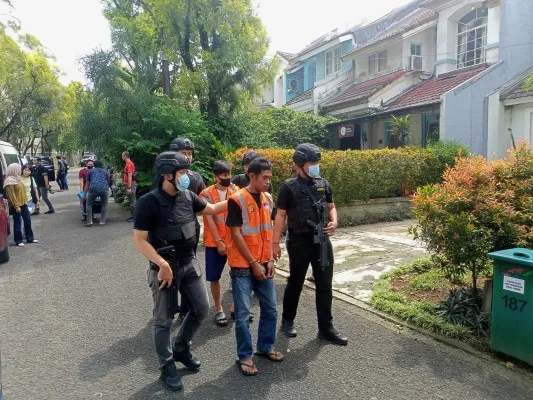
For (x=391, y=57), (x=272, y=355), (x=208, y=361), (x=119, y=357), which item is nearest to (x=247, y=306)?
(x=272, y=355)

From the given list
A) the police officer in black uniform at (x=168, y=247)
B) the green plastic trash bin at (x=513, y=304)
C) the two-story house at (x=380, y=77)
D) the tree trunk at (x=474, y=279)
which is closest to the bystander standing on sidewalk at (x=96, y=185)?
the police officer in black uniform at (x=168, y=247)

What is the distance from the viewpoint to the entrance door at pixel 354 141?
1889 cm

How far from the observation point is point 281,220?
3861mm

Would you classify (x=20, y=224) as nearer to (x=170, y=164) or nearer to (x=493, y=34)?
(x=170, y=164)

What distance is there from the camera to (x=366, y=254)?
7035 mm

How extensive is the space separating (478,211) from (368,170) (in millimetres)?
5587

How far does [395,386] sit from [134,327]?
258 cm

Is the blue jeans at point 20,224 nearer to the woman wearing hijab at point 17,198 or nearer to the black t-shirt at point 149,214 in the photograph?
the woman wearing hijab at point 17,198

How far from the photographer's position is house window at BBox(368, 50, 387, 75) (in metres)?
18.9

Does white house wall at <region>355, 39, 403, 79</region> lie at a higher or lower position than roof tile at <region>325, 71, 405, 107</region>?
higher

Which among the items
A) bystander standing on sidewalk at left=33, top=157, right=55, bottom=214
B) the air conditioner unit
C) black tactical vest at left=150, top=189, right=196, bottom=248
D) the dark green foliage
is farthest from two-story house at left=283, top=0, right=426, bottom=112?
black tactical vest at left=150, top=189, right=196, bottom=248

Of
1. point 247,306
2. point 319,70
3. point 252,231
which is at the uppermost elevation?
point 319,70

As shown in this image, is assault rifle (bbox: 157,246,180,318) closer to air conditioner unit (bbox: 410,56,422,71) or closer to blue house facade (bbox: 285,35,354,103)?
air conditioner unit (bbox: 410,56,422,71)

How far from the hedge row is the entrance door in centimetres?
830
